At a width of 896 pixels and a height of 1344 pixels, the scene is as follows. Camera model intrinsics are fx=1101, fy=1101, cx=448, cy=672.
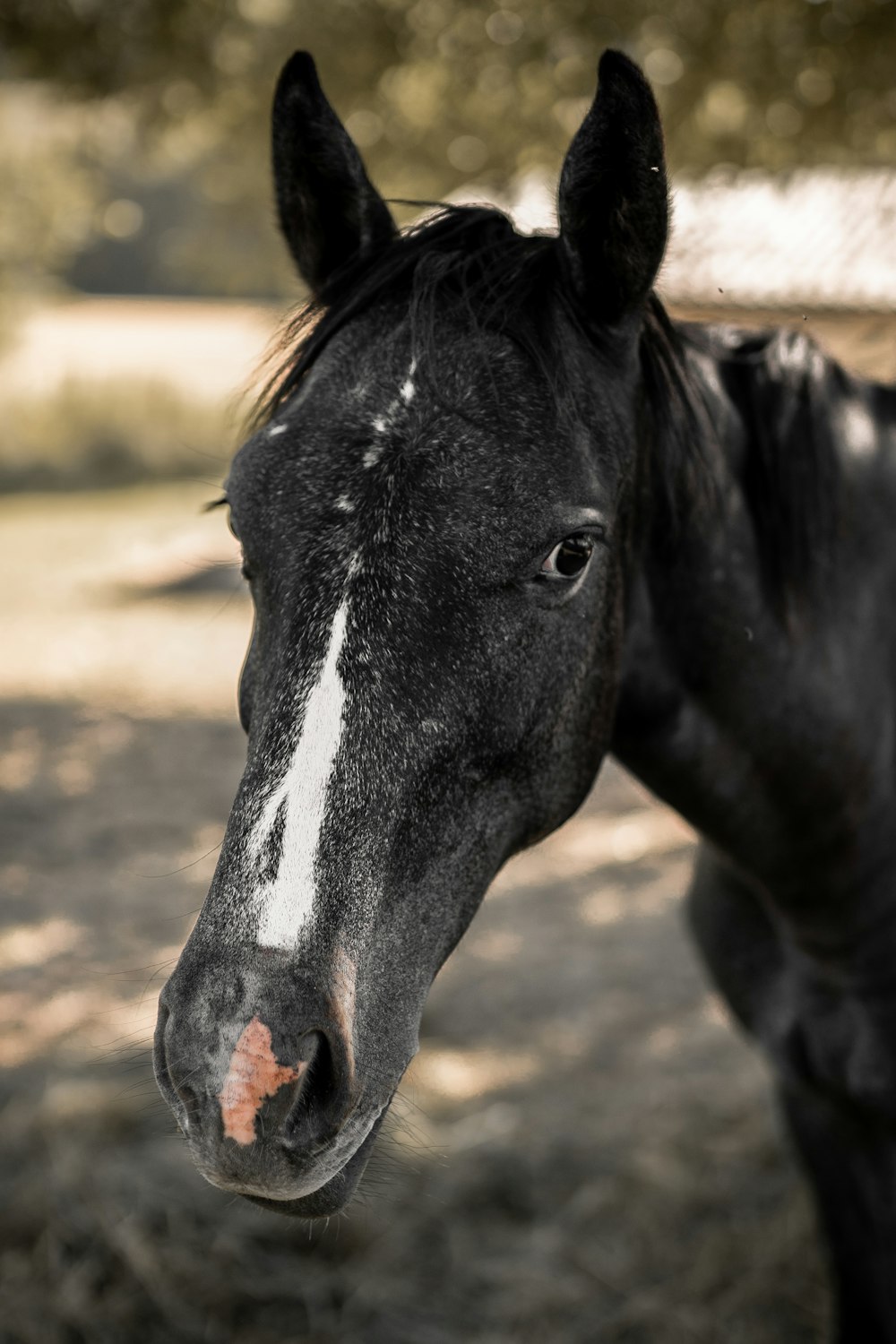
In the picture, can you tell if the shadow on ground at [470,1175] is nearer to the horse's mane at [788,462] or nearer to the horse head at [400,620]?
the horse head at [400,620]

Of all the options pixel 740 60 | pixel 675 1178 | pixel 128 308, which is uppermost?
pixel 740 60

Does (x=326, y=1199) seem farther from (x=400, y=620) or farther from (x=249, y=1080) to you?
(x=400, y=620)

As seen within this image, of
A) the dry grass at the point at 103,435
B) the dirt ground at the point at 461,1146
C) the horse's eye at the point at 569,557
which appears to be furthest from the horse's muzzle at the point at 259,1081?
the dry grass at the point at 103,435

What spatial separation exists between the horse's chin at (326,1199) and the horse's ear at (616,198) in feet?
4.42

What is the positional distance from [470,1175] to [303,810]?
277cm

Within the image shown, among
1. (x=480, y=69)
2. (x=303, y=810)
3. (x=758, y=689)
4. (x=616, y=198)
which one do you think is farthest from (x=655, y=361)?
(x=480, y=69)

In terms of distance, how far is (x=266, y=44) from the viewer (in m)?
5.12

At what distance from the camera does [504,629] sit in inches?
62.1

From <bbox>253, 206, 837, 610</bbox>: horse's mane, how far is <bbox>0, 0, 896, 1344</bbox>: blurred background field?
19cm

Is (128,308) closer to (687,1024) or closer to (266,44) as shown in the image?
(266,44)

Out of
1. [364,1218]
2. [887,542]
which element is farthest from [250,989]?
[364,1218]

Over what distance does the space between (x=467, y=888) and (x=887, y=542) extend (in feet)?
3.93

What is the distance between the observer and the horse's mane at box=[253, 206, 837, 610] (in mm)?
1788

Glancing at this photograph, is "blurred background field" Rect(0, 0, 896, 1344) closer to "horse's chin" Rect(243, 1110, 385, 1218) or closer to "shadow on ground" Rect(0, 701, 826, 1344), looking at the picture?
"shadow on ground" Rect(0, 701, 826, 1344)
